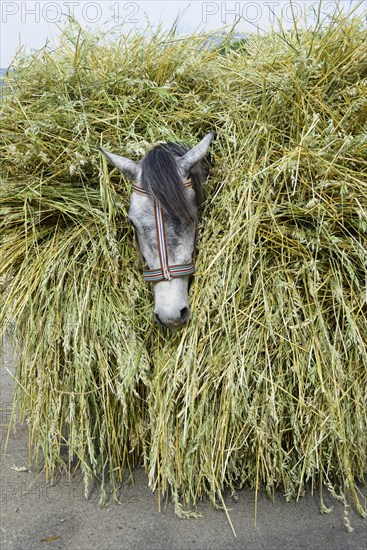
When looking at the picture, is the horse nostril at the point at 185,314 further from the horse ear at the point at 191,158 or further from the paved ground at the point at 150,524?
the paved ground at the point at 150,524

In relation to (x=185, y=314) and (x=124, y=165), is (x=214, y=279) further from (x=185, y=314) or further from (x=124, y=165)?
(x=124, y=165)

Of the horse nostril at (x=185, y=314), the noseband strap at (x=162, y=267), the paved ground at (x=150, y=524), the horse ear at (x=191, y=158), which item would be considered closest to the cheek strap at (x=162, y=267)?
the noseband strap at (x=162, y=267)

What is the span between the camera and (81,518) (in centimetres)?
211

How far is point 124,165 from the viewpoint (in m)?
2.15

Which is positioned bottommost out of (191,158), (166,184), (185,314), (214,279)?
(185,314)

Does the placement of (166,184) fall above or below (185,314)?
above

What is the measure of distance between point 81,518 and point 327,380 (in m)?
1.28

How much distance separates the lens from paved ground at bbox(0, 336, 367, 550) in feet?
6.32

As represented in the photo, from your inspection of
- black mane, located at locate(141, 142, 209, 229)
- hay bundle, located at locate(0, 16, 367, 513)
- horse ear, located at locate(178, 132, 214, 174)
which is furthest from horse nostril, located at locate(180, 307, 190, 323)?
horse ear, located at locate(178, 132, 214, 174)

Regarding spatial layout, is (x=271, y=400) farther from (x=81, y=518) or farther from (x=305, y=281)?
(x=81, y=518)

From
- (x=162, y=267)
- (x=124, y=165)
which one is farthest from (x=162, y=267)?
(x=124, y=165)

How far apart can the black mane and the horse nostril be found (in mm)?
399

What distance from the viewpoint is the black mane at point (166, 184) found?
2.06m

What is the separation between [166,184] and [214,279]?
1.58ft
